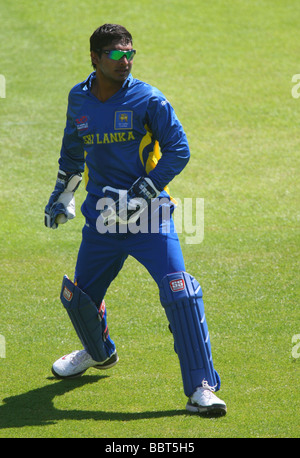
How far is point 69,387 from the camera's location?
5109 millimetres

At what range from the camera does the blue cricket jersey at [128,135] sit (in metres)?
4.59

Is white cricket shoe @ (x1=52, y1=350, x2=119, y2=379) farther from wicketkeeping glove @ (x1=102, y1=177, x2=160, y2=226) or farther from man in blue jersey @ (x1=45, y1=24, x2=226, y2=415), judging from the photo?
wicketkeeping glove @ (x1=102, y1=177, x2=160, y2=226)

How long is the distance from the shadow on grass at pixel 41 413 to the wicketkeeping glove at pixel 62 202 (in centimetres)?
116

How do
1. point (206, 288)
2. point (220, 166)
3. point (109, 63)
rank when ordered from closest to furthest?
point (109, 63)
point (206, 288)
point (220, 166)

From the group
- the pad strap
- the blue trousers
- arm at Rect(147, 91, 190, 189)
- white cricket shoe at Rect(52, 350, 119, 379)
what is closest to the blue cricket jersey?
arm at Rect(147, 91, 190, 189)

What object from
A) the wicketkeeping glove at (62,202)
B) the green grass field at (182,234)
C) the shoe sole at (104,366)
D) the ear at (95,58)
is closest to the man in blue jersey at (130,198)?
the ear at (95,58)

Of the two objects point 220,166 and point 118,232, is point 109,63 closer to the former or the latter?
point 118,232

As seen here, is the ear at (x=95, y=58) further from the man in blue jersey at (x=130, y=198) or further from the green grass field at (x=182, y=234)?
the green grass field at (x=182, y=234)

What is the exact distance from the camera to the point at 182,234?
7.98 meters

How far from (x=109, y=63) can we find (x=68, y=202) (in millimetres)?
1059

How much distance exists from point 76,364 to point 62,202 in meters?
1.12

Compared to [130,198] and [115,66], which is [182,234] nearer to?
[130,198]

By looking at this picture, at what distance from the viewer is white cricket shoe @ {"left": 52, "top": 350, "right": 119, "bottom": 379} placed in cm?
517
